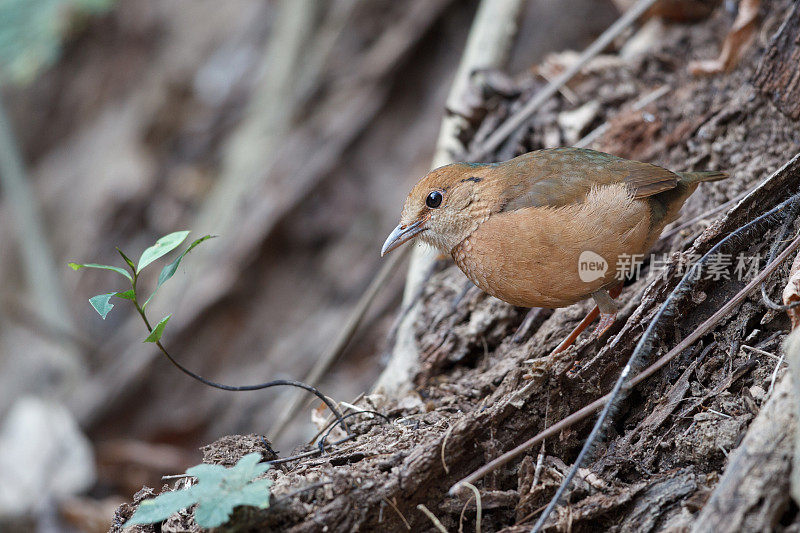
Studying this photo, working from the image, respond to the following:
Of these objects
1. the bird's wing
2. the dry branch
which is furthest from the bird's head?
the dry branch

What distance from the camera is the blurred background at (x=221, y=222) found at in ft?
22.6

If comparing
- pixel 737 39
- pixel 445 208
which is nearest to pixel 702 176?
pixel 445 208

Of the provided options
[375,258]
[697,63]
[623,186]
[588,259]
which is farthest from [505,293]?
[375,258]

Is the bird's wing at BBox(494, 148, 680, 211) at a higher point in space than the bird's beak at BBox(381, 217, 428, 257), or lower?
lower

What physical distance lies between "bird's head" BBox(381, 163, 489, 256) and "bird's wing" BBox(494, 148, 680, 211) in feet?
0.44

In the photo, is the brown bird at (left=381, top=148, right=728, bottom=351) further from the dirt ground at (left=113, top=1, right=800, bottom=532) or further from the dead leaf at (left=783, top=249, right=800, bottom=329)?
the dead leaf at (left=783, top=249, right=800, bottom=329)

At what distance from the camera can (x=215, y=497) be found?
79.8 inches

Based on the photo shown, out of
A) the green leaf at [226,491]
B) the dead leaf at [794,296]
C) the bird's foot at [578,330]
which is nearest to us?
the green leaf at [226,491]

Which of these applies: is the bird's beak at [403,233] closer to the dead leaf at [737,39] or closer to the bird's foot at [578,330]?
the bird's foot at [578,330]

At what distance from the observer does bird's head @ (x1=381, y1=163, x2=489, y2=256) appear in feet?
10.8

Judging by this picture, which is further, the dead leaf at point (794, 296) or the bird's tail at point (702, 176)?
the bird's tail at point (702, 176)

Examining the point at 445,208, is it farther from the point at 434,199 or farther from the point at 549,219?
the point at 549,219
